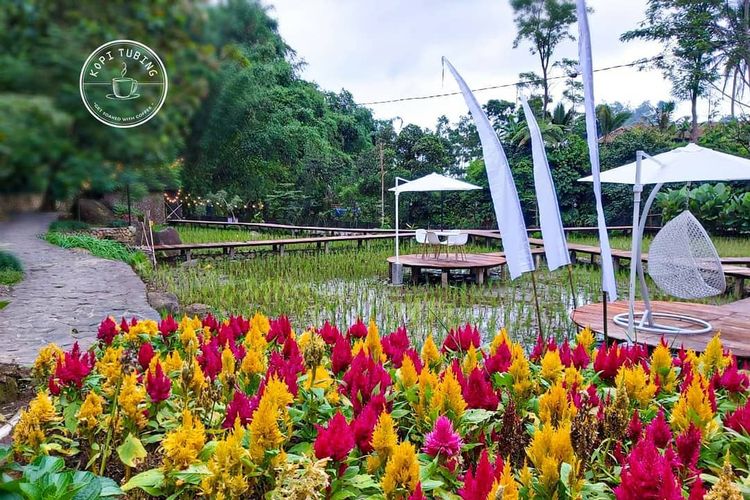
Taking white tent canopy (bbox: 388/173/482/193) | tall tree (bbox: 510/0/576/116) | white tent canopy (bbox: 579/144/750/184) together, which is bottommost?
white tent canopy (bbox: 579/144/750/184)

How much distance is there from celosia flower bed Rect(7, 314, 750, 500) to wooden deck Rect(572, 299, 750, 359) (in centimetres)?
131

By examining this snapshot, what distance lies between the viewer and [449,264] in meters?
8.58

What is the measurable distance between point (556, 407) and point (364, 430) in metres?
0.61

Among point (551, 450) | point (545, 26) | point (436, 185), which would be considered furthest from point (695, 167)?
point (545, 26)

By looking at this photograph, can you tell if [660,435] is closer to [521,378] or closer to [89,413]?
[521,378]

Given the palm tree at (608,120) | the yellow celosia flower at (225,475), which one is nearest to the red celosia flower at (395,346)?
the yellow celosia flower at (225,475)

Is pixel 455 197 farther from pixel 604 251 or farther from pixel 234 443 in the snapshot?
pixel 234 443

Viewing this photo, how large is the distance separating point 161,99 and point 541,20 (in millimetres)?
24798

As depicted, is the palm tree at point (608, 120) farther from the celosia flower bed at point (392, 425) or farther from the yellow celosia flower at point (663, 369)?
the celosia flower bed at point (392, 425)

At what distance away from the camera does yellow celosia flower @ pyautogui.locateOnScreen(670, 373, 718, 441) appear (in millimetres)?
1606

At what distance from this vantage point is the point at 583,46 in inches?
98.3

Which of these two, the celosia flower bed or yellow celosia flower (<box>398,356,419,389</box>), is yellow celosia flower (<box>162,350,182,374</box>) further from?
yellow celosia flower (<box>398,356,419,389</box>)

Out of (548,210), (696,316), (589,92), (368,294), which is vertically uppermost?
(589,92)

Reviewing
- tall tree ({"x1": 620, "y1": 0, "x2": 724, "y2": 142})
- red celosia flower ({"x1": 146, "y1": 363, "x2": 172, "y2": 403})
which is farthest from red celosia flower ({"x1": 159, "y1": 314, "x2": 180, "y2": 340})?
tall tree ({"x1": 620, "y1": 0, "x2": 724, "y2": 142})
